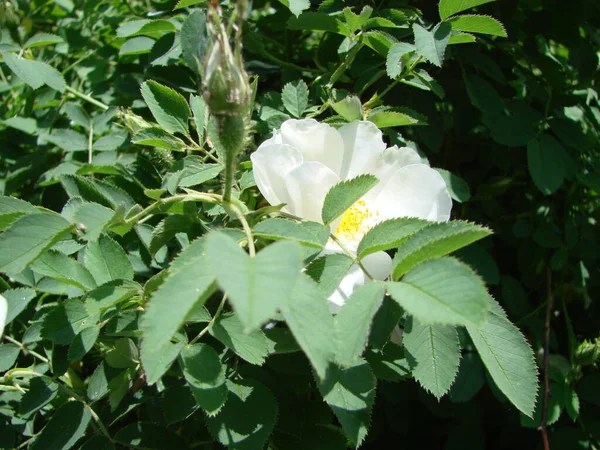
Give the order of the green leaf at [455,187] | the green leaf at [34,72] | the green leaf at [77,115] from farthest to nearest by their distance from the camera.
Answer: the green leaf at [77,115] → the green leaf at [34,72] → the green leaf at [455,187]

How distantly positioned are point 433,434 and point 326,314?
1.36 m

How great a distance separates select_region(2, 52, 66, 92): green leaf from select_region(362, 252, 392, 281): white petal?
3.52 feet

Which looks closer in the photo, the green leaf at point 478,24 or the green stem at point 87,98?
the green leaf at point 478,24

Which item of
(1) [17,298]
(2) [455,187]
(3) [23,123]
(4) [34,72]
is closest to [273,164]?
(2) [455,187]

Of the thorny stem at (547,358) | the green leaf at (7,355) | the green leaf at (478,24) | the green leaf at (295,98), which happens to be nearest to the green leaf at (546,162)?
the thorny stem at (547,358)

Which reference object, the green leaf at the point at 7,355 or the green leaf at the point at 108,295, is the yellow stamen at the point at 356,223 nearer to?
the green leaf at the point at 108,295

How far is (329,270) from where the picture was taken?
2.90 ft

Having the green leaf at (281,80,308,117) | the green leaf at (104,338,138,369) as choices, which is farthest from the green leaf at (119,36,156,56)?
the green leaf at (104,338,138,369)

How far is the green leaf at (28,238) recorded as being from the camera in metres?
0.86

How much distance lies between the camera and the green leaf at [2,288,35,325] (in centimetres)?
126

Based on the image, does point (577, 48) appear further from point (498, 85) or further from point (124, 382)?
point (124, 382)

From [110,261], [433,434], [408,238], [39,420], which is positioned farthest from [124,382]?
[433,434]

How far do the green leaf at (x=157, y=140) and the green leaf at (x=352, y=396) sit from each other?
572 millimetres

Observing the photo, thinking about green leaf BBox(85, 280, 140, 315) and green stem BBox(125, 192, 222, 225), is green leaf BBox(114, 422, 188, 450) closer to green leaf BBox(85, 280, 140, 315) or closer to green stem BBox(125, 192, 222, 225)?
green leaf BBox(85, 280, 140, 315)
